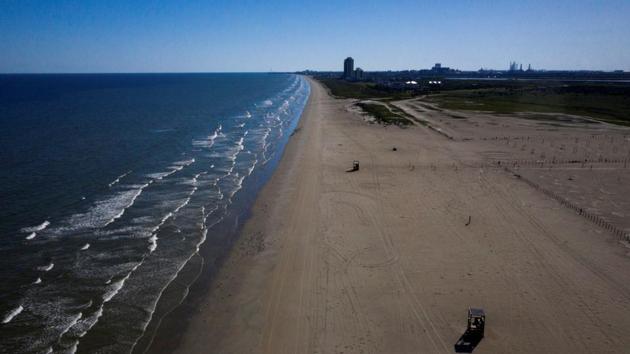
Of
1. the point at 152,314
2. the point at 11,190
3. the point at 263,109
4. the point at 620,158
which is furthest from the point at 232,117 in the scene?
the point at 152,314

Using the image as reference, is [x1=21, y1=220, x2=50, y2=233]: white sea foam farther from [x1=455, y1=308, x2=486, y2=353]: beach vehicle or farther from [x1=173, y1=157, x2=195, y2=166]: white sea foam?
[x1=455, y1=308, x2=486, y2=353]: beach vehicle

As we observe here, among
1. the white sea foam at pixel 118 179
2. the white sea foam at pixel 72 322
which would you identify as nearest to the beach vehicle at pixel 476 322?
the white sea foam at pixel 72 322

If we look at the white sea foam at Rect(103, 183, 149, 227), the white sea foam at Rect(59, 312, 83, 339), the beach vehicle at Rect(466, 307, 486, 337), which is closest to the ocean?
the white sea foam at Rect(59, 312, 83, 339)

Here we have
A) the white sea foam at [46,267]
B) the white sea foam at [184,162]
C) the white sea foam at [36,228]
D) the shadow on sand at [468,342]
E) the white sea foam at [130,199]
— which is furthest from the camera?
the white sea foam at [184,162]

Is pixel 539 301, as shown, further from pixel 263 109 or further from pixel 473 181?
pixel 263 109

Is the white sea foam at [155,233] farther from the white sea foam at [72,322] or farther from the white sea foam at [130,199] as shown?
the white sea foam at [72,322]

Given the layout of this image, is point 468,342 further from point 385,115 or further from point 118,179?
point 385,115
